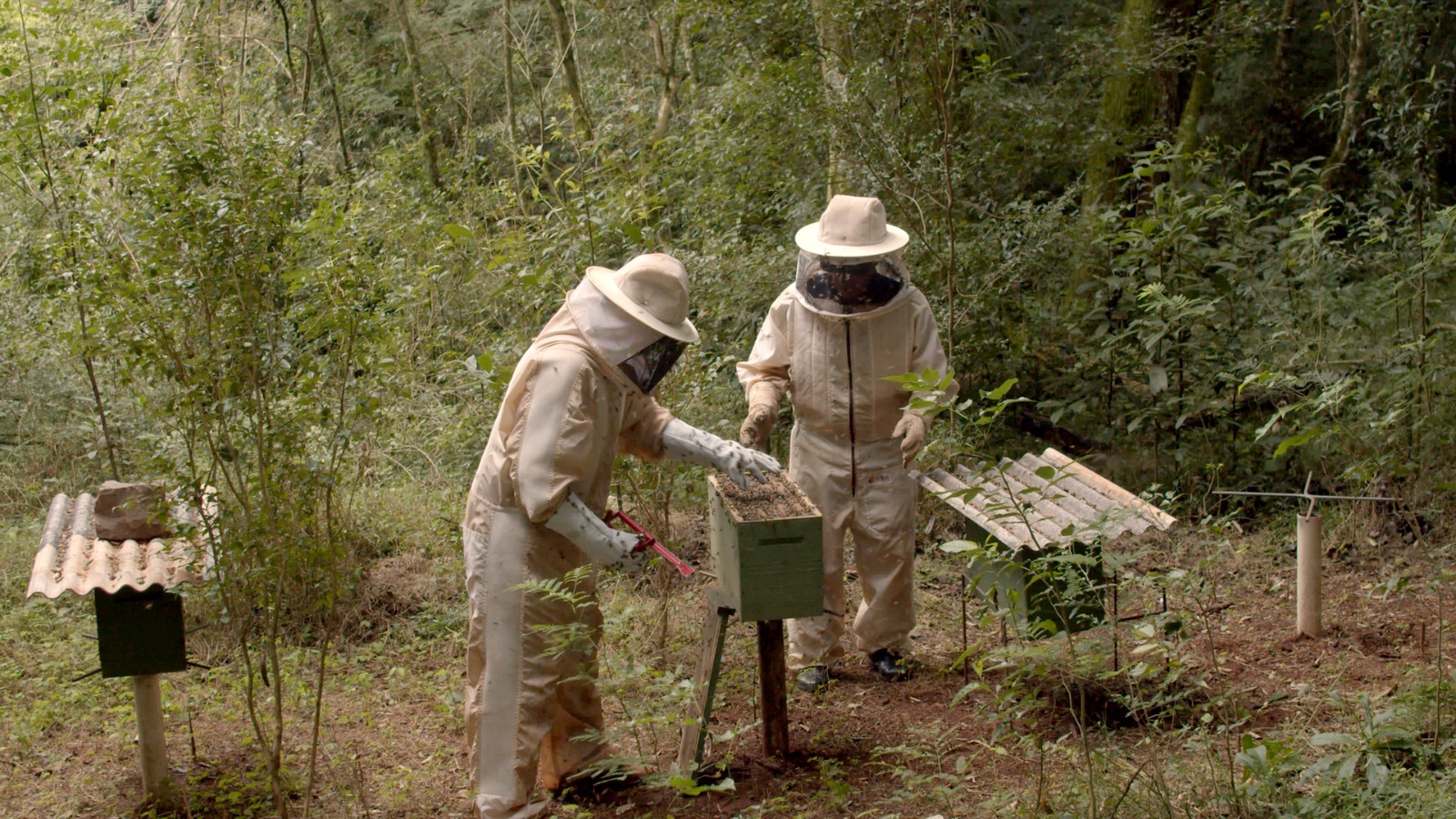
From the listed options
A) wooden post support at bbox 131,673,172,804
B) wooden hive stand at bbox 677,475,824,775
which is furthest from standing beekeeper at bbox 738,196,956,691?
wooden post support at bbox 131,673,172,804

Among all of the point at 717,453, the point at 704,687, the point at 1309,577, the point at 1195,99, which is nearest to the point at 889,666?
the point at 704,687

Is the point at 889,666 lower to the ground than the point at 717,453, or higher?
lower

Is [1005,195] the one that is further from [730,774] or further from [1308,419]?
[730,774]

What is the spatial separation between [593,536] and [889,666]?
68.8 inches

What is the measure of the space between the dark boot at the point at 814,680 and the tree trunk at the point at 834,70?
3059 millimetres

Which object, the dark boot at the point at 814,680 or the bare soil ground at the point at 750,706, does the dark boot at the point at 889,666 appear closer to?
the bare soil ground at the point at 750,706

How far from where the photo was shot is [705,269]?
20.8ft

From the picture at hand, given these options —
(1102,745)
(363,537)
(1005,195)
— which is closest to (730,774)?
(1102,745)

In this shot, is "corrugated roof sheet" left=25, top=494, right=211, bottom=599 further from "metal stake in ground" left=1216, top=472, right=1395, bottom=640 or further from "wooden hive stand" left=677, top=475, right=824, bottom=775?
"metal stake in ground" left=1216, top=472, right=1395, bottom=640

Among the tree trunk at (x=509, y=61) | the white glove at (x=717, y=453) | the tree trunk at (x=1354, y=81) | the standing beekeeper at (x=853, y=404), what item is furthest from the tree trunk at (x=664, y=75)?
the white glove at (x=717, y=453)

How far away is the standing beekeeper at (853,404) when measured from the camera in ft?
14.1

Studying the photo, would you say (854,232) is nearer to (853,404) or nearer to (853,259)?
(853,259)

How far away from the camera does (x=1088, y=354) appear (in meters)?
6.59

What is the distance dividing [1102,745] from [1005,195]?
4.41 meters
